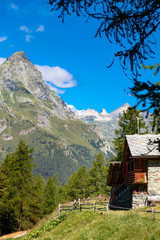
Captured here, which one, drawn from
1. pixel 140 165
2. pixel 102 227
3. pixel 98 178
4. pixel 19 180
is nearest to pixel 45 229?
pixel 102 227

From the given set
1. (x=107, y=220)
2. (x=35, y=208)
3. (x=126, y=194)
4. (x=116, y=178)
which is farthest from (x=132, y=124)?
(x=107, y=220)

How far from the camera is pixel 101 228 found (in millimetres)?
16578

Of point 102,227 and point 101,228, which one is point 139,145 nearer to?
point 102,227

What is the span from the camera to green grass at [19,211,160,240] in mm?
13703

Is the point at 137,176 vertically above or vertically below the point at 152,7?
below

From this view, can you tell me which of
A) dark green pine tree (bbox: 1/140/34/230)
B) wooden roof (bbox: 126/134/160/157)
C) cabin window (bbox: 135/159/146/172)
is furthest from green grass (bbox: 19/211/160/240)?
dark green pine tree (bbox: 1/140/34/230)

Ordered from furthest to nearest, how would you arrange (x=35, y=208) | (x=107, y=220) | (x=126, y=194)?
1. (x=35, y=208)
2. (x=126, y=194)
3. (x=107, y=220)

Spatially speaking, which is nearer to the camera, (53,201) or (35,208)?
(35,208)

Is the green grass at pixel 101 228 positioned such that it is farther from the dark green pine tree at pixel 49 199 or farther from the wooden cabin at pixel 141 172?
the dark green pine tree at pixel 49 199

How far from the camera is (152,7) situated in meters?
6.59

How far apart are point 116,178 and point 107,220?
1776 cm

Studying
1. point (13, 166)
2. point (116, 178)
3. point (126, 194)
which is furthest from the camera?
point (13, 166)

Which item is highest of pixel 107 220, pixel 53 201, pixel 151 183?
pixel 151 183

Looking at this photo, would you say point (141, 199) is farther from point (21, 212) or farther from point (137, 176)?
point (21, 212)
